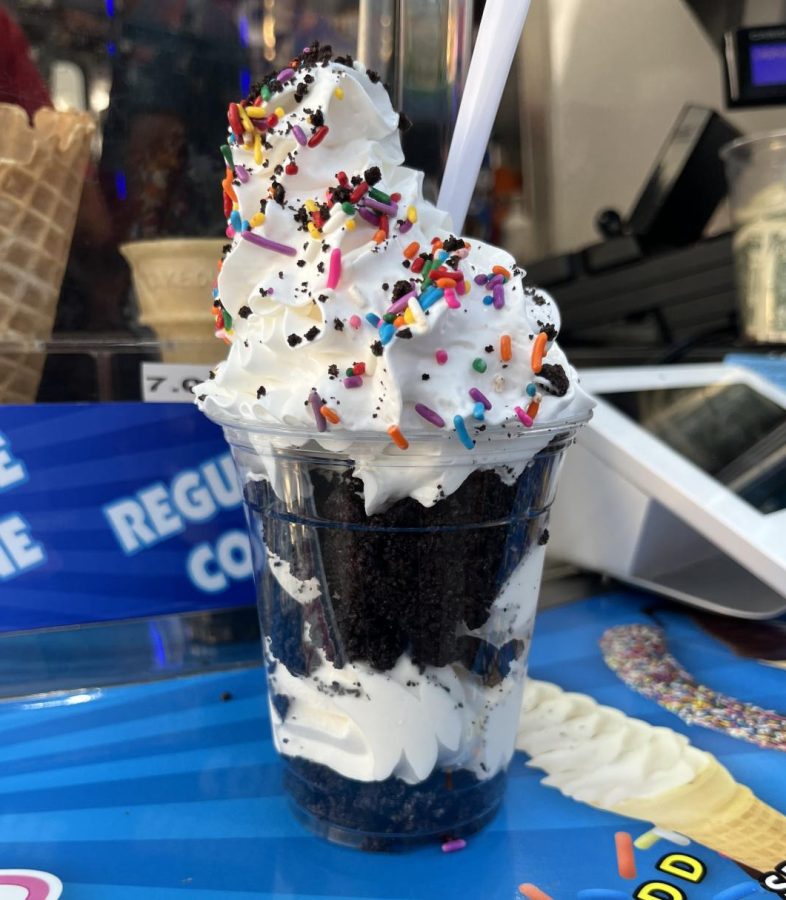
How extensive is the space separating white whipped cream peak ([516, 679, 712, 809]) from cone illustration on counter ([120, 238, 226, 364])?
1.62 ft

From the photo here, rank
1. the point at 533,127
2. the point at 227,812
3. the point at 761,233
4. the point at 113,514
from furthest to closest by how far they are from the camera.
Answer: the point at 533,127, the point at 761,233, the point at 113,514, the point at 227,812

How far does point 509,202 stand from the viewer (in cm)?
209

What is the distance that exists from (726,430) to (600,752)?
52 cm

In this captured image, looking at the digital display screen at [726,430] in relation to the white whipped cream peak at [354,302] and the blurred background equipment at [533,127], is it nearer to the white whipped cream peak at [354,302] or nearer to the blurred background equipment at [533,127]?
the blurred background equipment at [533,127]

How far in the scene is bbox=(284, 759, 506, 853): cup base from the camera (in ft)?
1.71

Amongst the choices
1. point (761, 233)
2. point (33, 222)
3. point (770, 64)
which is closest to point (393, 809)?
point (33, 222)

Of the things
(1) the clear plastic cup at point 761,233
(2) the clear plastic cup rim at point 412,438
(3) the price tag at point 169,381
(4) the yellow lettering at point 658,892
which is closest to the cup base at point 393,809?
(4) the yellow lettering at point 658,892

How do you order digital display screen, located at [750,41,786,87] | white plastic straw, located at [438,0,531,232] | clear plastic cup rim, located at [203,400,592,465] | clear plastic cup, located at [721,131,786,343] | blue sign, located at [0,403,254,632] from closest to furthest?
clear plastic cup rim, located at [203,400,592,465]
white plastic straw, located at [438,0,531,232]
blue sign, located at [0,403,254,632]
clear plastic cup, located at [721,131,786,343]
digital display screen, located at [750,41,786,87]

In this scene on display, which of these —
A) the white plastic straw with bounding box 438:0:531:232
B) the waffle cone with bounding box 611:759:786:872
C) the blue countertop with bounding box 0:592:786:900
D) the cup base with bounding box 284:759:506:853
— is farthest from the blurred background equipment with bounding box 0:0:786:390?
the waffle cone with bounding box 611:759:786:872

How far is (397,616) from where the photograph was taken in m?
0.49

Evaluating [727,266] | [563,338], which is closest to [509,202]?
[563,338]

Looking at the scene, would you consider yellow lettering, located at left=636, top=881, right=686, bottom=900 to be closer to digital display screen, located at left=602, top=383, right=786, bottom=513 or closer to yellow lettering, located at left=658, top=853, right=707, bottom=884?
yellow lettering, located at left=658, top=853, right=707, bottom=884

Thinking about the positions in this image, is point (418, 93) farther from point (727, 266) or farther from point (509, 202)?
point (509, 202)

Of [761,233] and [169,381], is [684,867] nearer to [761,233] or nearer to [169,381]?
[169,381]
